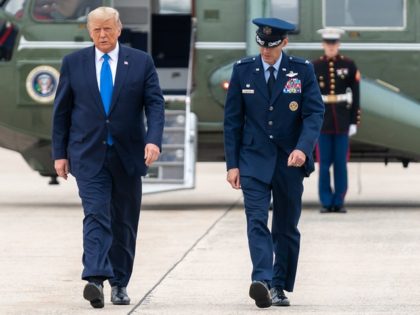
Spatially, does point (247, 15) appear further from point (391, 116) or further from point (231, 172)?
point (231, 172)

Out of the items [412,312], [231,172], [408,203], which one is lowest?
[408,203]

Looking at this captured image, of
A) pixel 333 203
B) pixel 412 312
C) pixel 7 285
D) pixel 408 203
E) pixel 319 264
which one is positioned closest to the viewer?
pixel 412 312

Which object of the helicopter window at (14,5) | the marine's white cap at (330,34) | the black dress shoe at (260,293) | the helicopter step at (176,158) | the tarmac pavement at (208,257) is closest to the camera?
the black dress shoe at (260,293)

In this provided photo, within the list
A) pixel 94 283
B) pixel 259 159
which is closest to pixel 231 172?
pixel 259 159

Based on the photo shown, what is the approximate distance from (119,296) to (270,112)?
1.35 metres

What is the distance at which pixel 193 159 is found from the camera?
14.9 m

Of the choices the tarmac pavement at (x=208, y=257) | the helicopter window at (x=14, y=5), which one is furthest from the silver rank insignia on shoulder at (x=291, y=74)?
the helicopter window at (x=14, y=5)

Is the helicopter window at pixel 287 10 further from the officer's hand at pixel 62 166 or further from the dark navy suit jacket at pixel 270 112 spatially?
the officer's hand at pixel 62 166

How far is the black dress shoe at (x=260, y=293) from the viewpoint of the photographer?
27.2 feet

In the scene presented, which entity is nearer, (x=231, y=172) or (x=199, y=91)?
(x=231, y=172)

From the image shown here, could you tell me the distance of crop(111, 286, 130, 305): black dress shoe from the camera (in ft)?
28.1

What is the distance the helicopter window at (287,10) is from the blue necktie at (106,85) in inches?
264

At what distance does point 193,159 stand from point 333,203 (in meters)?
1.44

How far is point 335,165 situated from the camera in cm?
1471
